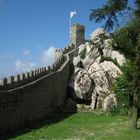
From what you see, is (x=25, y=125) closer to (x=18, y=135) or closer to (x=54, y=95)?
(x=18, y=135)

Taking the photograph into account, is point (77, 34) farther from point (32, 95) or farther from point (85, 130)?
point (85, 130)

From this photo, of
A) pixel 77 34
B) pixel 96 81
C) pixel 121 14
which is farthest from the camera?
pixel 77 34

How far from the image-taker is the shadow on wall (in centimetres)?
2598

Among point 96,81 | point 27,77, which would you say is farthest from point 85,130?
point 96,81

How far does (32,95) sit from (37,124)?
224 cm

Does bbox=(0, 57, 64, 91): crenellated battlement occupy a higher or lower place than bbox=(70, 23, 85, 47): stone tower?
lower

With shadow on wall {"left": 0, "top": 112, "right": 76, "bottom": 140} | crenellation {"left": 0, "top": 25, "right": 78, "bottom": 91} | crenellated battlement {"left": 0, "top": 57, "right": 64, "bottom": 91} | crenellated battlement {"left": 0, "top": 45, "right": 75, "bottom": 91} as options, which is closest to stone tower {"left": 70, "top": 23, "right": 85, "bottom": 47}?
crenellation {"left": 0, "top": 25, "right": 78, "bottom": 91}

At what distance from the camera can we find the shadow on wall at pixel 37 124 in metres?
26.0

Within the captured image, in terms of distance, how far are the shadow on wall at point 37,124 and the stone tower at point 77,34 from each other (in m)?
16.2

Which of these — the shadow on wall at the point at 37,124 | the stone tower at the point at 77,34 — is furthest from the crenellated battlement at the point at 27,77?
the stone tower at the point at 77,34

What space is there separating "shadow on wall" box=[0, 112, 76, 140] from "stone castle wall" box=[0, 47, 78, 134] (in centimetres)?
34

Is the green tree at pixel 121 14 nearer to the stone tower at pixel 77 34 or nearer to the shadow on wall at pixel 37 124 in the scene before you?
the shadow on wall at pixel 37 124

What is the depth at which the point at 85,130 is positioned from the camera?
27.7m

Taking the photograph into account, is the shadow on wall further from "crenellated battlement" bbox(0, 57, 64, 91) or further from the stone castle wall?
"crenellated battlement" bbox(0, 57, 64, 91)
